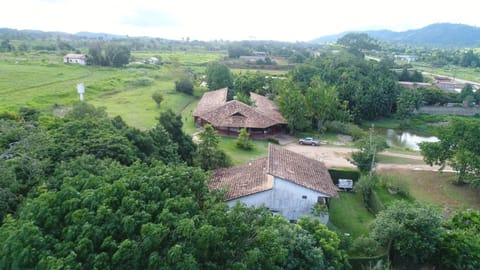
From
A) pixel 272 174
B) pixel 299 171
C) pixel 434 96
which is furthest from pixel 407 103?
pixel 272 174

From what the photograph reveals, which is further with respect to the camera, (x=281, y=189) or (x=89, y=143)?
(x=89, y=143)

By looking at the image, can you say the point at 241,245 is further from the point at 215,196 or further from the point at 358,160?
the point at 358,160

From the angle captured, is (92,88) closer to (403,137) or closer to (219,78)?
(219,78)

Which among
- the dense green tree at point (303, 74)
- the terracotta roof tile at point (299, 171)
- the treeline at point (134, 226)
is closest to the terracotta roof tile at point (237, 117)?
the terracotta roof tile at point (299, 171)

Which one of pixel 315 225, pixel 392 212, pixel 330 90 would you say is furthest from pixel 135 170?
pixel 330 90

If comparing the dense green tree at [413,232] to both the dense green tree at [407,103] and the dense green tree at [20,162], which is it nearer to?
the dense green tree at [20,162]

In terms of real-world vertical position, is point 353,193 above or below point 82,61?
below

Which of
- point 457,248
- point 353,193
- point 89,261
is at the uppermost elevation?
point 89,261
